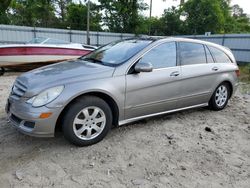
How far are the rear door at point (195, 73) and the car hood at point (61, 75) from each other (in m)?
1.42

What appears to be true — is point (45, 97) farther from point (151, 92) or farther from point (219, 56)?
point (219, 56)

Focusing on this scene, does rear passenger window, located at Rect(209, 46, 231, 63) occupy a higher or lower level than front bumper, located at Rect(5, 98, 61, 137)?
higher

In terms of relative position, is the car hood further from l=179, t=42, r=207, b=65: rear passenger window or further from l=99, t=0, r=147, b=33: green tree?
l=99, t=0, r=147, b=33: green tree

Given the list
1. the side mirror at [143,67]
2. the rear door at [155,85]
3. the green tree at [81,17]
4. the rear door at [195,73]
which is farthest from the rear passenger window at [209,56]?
the green tree at [81,17]

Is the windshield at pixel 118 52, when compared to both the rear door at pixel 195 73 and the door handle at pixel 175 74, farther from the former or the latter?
the rear door at pixel 195 73

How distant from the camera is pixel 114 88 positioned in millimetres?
3318

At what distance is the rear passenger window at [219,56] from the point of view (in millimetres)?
4719

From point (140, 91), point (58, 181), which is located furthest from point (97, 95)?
point (58, 181)

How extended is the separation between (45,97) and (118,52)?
1.49m

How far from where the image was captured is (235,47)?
46.8 ft

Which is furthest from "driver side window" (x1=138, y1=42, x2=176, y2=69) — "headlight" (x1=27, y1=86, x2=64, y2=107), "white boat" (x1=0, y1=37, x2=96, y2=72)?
"white boat" (x1=0, y1=37, x2=96, y2=72)

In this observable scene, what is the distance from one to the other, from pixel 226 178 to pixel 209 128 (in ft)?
4.63

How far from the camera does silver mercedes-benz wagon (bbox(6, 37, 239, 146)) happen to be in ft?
9.76

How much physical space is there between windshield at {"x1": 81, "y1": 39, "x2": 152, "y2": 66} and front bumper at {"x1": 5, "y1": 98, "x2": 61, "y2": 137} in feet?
3.87
